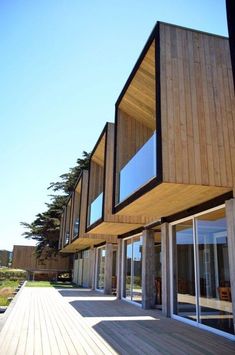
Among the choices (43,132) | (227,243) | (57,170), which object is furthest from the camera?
(57,170)

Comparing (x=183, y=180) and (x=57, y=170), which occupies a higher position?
(x=57, y=170)

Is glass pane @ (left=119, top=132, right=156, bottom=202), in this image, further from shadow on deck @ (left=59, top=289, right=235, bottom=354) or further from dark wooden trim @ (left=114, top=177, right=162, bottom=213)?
shadow on deck @ (left=59, top=289, right=235, bottom=354)

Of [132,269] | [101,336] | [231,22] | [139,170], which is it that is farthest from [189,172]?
[132,269]

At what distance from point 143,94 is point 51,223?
79.1 feet

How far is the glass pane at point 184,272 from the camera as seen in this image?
A: 730cm

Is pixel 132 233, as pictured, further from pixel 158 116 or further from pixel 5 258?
pixel 5 258

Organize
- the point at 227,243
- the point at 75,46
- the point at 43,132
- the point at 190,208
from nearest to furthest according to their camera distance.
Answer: the point at 227,243 < the point at 190,208 < the point at 75,46 < the point at 43,132

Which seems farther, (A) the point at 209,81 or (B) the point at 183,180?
(A) the point at 209,81

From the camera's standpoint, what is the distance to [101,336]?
5777mm

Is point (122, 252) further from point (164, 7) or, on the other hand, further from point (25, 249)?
point (25, 249)

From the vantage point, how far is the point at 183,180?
571 centimetres

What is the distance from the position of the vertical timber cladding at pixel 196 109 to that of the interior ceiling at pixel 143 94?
2.70 feet

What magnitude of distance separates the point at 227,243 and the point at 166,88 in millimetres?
3169

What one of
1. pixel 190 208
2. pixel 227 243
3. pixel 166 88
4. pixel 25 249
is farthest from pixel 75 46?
pixel 25 249
